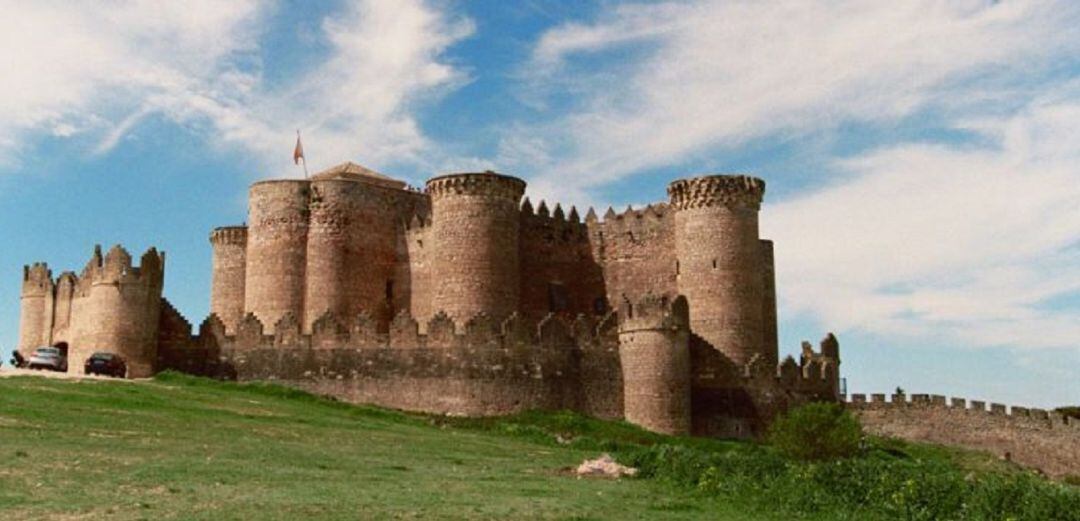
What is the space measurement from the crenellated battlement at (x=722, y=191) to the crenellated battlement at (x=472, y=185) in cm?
701

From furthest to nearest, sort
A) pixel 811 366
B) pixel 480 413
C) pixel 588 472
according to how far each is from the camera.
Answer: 1. pixel 811 366
2. pixel 480 413
3. pixel 588 472

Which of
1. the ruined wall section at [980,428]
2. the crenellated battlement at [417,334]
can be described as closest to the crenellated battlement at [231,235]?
the crenellated battlement at [417,334]

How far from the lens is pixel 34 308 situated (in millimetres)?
49094

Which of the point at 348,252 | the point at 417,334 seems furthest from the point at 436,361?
the point at 348,252

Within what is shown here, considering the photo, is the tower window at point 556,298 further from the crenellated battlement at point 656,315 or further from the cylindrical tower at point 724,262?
the crenellated battlement at point 656,315

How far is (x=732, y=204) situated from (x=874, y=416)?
1213 centimetres

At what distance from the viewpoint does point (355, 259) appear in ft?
172

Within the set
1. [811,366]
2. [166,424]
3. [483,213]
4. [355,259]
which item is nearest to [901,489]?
[166,424]

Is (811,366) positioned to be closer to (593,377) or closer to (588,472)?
(593,377)

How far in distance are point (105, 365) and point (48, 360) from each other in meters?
3.33

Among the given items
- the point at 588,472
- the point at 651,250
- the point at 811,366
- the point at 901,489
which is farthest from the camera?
the point at 651,250

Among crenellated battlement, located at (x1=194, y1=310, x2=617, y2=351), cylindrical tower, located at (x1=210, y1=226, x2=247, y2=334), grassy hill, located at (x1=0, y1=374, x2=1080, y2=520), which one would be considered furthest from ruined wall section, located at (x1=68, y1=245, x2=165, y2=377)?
cylindrical tower, located at (x1=210, y1=226, x2=247, y2=334)

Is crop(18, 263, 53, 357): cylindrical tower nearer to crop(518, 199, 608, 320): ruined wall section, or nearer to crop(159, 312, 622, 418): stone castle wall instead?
crop(159, 312, 622, 418): stone castle wall

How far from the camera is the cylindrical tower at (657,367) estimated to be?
43.2 m
